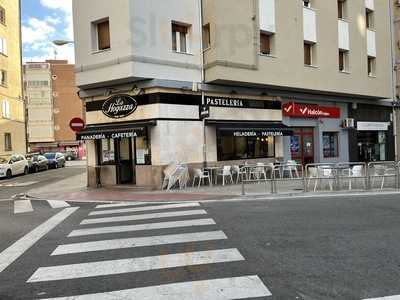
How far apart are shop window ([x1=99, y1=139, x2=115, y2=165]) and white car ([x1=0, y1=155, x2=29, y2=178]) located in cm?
1208

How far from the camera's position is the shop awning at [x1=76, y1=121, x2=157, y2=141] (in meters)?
17.1

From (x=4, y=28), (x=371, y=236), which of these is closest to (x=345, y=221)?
(x=371, y=236)

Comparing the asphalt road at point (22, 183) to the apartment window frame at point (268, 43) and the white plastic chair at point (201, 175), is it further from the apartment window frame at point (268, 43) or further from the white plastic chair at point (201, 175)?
the apartment window frame at point (268, 43)

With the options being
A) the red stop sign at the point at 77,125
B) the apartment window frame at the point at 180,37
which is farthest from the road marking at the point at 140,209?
the apartment window frame at the point at 180,37

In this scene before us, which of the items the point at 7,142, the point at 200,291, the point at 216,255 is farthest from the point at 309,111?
the point at 7,142

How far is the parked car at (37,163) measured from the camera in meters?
35.3

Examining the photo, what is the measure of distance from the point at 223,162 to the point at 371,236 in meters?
11.9

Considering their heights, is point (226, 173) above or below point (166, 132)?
below

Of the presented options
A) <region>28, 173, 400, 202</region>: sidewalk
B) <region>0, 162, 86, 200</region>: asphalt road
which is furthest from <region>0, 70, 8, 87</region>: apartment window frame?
<region>28, 173, 400, 202</region>: sidewalk

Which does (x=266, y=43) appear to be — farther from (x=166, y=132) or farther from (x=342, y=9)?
(x=342, y=9)

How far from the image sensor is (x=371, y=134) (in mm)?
27656

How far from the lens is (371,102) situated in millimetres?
26906

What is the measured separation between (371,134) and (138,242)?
75.3 ft

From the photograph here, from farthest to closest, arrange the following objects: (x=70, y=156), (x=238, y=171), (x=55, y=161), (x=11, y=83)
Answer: (x=70, y=156), (x=55, y=161), (x=11, y=83), (x=238, y=171)
